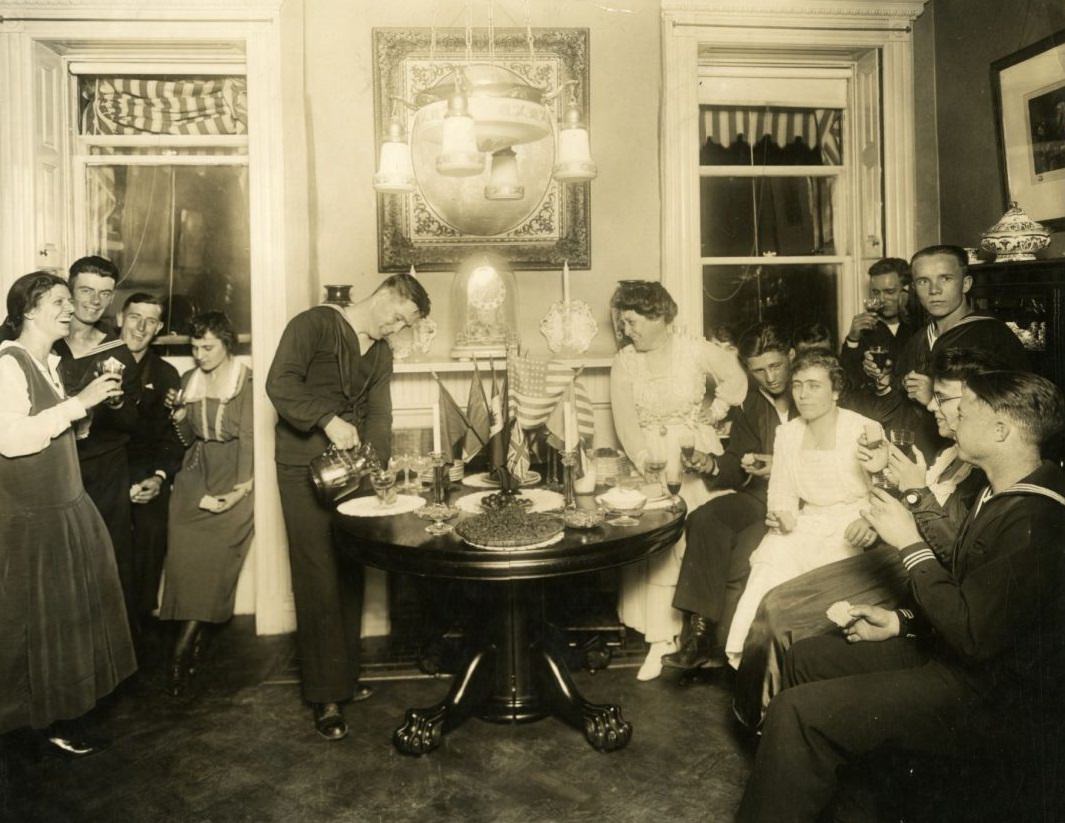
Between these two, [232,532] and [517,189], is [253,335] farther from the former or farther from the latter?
[517,189]

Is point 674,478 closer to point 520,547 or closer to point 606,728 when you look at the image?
point 606,728

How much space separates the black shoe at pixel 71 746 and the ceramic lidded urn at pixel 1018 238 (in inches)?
143

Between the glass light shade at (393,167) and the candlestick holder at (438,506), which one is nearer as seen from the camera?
the candlestick holder at (438,506)

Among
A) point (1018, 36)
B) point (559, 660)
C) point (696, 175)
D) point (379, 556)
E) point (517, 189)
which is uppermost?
point (1018, 36)

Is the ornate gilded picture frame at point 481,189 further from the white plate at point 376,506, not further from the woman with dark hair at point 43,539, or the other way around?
the woman with dark hair at point 43,539

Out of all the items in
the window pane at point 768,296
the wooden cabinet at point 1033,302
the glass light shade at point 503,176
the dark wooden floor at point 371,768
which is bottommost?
the dark wooden floor at point 371,768

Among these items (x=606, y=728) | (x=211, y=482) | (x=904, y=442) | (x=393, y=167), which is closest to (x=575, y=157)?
(x=393, y=167)

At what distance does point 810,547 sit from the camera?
292 centimetres

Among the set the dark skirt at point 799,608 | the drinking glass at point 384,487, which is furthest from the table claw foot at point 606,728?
the drinking glass at point 384,487

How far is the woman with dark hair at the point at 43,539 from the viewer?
8.80 feet

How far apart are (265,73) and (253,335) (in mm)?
1204

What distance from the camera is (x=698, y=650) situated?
3.34 metres

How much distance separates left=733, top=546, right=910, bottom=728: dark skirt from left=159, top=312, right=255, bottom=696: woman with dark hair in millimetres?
2290

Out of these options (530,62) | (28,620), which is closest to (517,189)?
(530,62)
